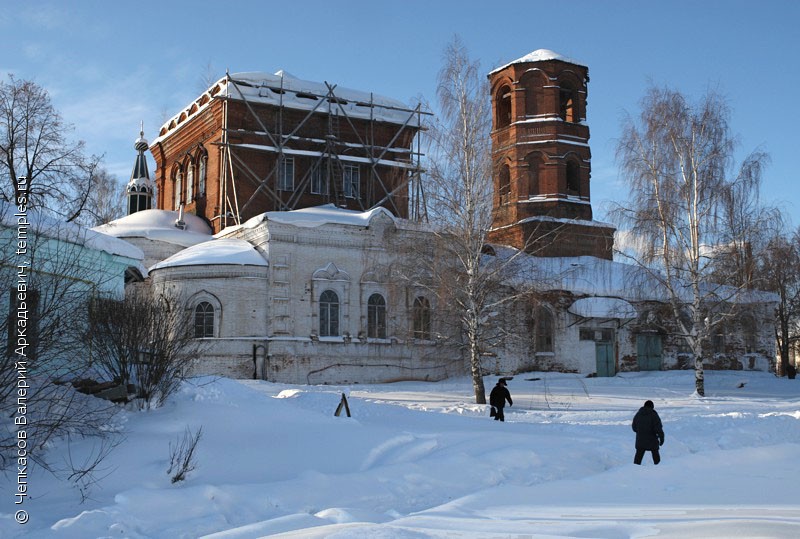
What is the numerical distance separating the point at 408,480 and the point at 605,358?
67.9ft

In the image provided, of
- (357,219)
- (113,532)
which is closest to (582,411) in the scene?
(357,219)

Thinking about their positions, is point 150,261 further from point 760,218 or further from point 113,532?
point 113,532

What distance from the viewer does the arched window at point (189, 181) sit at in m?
33.7

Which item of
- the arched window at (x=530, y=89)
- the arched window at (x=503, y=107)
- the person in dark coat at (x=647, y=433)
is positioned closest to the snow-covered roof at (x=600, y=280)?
the arched window at (x=530, y=89)

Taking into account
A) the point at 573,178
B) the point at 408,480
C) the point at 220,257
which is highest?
the point at 573,178

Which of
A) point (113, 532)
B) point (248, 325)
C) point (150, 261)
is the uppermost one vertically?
point (150, 261)

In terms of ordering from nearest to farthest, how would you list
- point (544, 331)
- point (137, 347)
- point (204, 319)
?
point (137, 347) < point (204, 319) < point (544, 331)

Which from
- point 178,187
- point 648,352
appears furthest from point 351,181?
point 648,352

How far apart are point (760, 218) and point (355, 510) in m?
17.3

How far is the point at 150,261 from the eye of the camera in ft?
97.1

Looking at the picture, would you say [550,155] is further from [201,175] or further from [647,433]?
[647,433]

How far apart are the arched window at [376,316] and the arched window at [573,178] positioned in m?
9.78

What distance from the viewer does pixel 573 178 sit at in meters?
33.1

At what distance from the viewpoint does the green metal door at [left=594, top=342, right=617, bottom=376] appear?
1164 inches
